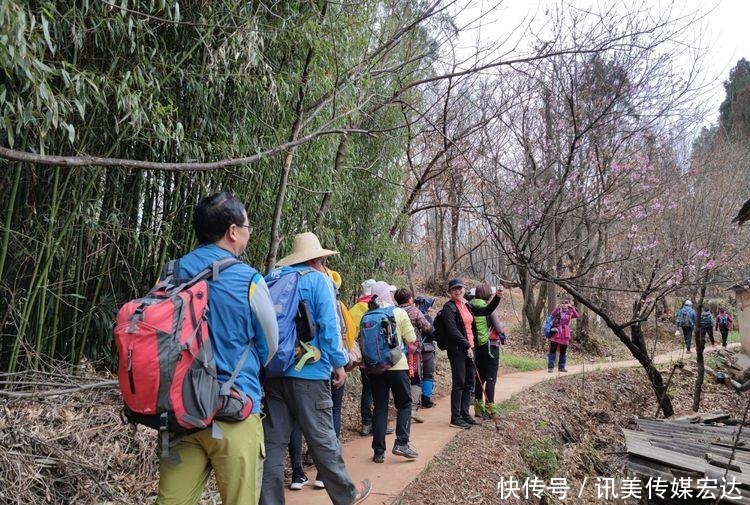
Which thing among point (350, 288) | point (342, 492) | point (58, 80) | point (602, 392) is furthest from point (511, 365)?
point (58, 80)

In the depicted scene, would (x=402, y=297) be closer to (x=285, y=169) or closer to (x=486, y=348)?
(x=486, y=348)

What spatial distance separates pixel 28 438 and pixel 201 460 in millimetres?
1735

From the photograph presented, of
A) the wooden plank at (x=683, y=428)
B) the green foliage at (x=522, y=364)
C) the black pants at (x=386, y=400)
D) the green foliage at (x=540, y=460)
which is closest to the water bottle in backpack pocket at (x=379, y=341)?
the black pants at (x=386, y=400)

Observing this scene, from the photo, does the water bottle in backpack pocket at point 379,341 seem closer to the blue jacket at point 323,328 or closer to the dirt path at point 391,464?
the dirt path at point 391,464

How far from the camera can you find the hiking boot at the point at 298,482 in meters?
4.54

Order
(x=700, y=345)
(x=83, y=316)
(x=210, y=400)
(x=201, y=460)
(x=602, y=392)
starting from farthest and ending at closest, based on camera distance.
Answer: (x=602, y=392), (x=700, y=345), (x=83, y=316), (x=201, y=460), (x=210, y=400)

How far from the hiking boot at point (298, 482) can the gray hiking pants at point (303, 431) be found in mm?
1216

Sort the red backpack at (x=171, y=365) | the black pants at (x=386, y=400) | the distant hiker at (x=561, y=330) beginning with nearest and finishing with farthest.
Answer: the red backpack at (x=171, y=365) → the black pants at (x=386, y=400) → the distant hiker at (x=561, y=330)

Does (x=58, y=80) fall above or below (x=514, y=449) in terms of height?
above

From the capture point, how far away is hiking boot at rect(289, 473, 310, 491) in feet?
14.9

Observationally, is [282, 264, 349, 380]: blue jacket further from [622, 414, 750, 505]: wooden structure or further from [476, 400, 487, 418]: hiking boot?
[476, 400, 487, 418]: hiking boot

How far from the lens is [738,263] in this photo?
16.1 meters

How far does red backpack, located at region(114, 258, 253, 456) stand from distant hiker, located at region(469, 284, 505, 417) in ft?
16.0

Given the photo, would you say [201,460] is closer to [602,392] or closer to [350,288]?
[350,288]
